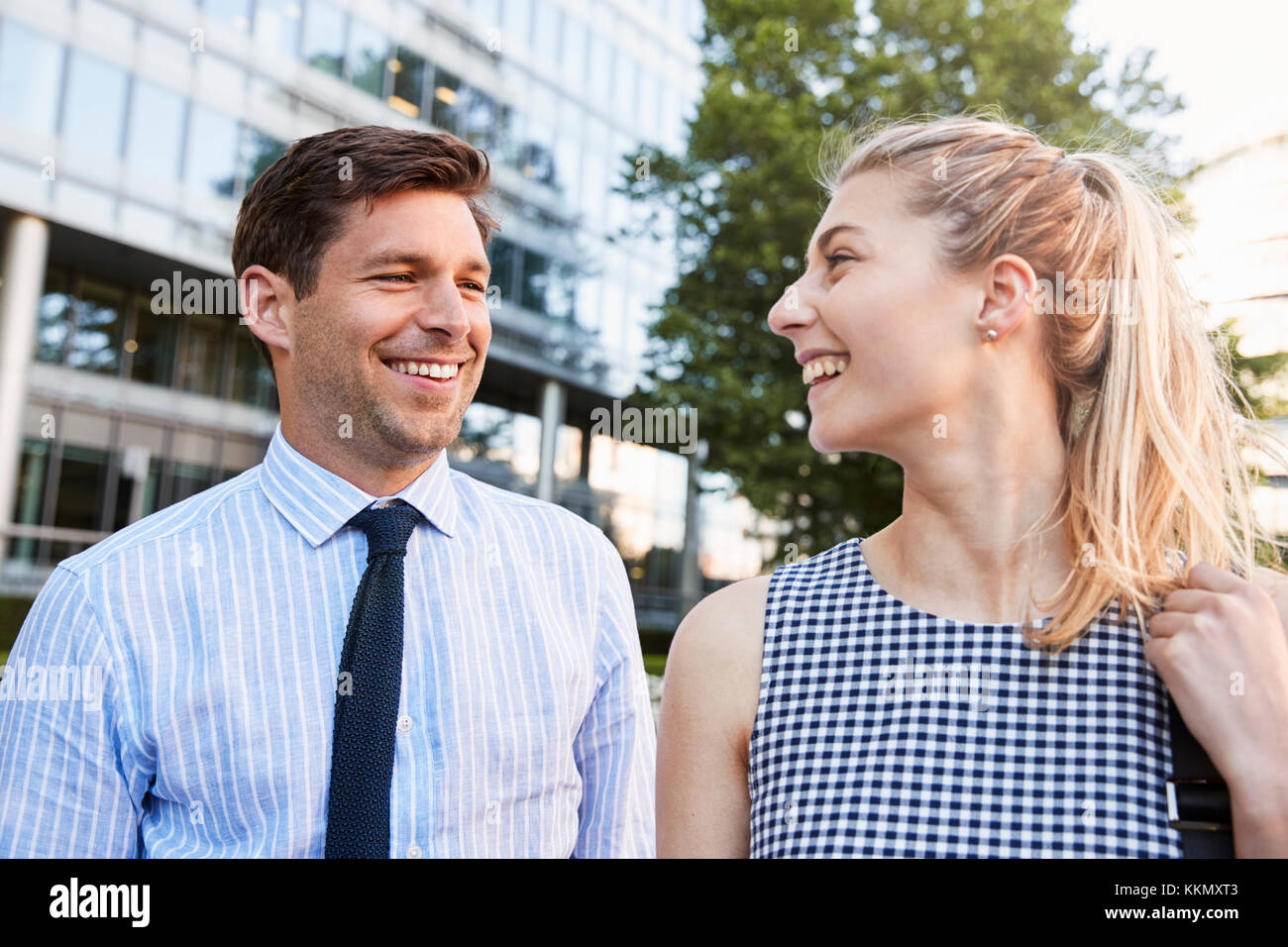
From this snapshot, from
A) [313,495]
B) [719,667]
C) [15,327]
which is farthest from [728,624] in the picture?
[15,327]

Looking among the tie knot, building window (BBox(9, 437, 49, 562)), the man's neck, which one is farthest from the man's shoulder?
building window (BBox(9, 437, 49, 562))

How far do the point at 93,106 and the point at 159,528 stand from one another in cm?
1572

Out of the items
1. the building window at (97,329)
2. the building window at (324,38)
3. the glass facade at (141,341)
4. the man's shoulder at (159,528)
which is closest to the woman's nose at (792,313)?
the man's shoulder at (159,528)

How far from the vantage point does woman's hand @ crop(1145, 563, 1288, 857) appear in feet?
4.90

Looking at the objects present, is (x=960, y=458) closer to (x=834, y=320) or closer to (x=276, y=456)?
(x=834, y=320)

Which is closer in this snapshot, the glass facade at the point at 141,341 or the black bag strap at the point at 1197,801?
the black bag strap at the point at 1197,801

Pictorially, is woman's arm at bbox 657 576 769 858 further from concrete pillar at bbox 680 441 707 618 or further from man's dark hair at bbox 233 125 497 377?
concrete pillar at bbox 680 441 707 618

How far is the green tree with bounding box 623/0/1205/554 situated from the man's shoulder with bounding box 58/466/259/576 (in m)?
10.6

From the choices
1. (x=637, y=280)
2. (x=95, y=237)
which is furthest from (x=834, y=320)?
(x=637, y=280)

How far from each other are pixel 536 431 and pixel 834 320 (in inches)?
811

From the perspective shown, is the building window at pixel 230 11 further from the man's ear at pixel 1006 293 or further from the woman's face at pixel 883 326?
the man's ear at pixel 1006 293

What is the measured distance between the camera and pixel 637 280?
2394 cm

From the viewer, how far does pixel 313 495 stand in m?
2.27

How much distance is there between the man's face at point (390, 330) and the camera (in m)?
2.29
